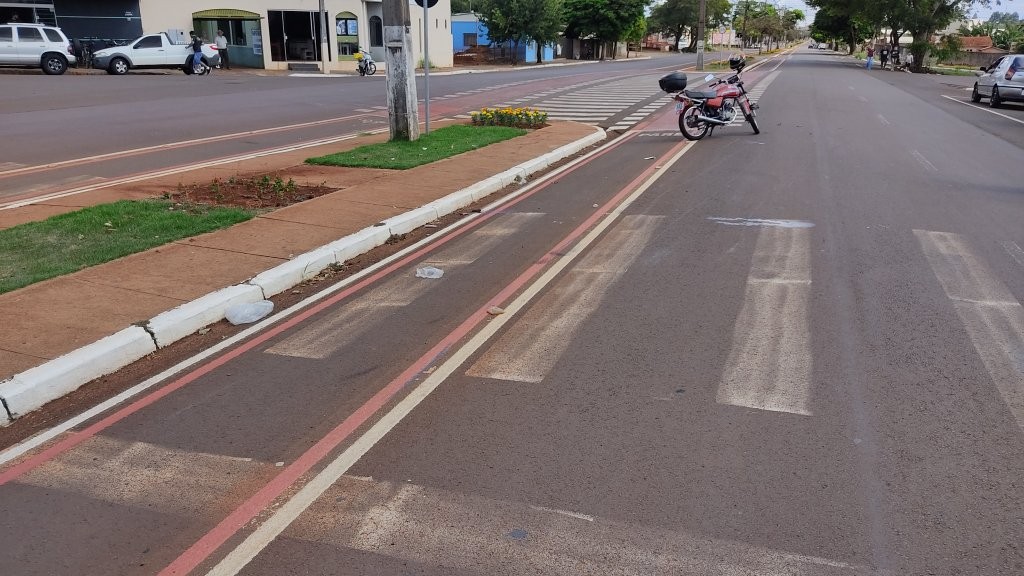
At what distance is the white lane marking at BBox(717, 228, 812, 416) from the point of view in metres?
4.85

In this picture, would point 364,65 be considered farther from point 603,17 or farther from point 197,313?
point 603,17

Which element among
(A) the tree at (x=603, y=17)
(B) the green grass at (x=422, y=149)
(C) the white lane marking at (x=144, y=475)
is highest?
(A) the tree at (x=603, y=17)

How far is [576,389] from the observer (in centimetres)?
499

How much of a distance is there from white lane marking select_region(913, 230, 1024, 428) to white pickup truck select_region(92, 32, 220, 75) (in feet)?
114

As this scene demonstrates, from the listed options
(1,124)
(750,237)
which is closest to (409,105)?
(750,237)

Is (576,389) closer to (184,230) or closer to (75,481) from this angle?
(75,481)

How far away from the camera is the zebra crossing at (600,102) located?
21281mm

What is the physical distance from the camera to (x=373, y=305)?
6.63m

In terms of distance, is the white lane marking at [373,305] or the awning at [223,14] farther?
the awning at [223,14]

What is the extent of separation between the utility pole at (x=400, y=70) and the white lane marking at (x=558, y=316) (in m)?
7.02

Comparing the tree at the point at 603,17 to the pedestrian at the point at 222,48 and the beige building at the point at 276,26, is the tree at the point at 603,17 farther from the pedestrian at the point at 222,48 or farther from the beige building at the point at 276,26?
the pedestrian at the point at 222,48

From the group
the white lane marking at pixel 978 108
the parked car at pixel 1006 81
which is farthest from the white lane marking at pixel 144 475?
the parked car at pixel 1006 81

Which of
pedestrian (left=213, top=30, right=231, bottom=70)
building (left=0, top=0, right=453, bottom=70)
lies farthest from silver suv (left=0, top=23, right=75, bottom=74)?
Result: pedestrian (left=213, top=30, right=231, bottom=70)

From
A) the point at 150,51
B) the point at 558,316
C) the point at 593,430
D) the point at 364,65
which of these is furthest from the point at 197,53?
the point at 593,430
